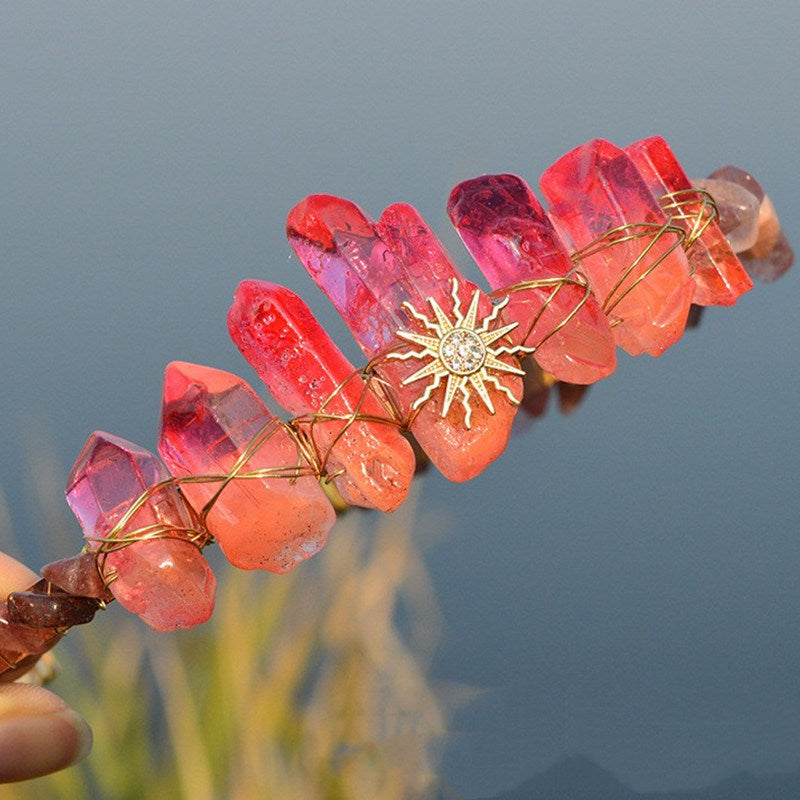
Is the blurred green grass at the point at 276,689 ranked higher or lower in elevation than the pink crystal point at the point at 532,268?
lower

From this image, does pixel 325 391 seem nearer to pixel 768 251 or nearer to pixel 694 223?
pixel 694 223

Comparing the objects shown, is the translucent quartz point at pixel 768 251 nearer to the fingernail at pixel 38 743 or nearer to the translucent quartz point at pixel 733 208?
the translucent quartz point at pixel 733 208

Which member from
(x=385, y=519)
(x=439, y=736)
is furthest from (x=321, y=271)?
(x=439, y=736)

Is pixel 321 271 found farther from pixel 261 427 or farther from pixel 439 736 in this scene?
pixel 439 736

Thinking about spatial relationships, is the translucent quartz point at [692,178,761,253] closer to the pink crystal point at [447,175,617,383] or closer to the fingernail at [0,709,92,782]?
the pink crystal point at [447,175,617,383]

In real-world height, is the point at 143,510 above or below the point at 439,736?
above

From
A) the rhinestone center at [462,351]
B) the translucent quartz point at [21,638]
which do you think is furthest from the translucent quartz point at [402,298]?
the translucent quartz point at [21,638]
